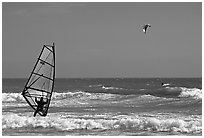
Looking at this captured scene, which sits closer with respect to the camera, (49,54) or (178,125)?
(49,54)

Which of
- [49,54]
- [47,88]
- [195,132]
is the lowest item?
[195,132]

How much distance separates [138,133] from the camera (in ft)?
26.6

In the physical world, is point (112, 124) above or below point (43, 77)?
below

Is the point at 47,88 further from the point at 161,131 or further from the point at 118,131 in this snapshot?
the point at 161,131

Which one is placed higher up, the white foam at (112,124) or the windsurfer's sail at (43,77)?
the windsurfer's sail at (43,77)

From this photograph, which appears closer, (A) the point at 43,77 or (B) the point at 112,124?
(A) the point at 43,77

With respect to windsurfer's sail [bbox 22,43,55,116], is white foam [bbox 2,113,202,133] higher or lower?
lower

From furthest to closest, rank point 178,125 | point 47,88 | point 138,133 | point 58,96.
Result: point 58,96
point 178,125
point 138,133
point 47,88

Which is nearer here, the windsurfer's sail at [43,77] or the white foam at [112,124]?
the windsurfer's sail at [43,77]

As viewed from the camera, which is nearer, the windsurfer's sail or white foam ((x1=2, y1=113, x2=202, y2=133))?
the windsurfer's sail

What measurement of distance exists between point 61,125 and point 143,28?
3362 millimetres

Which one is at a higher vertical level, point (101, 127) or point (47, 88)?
point (47, 88)

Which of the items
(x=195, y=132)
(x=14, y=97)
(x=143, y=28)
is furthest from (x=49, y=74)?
(x=14, y=97)

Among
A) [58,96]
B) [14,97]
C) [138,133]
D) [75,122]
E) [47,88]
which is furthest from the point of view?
[58,96]
